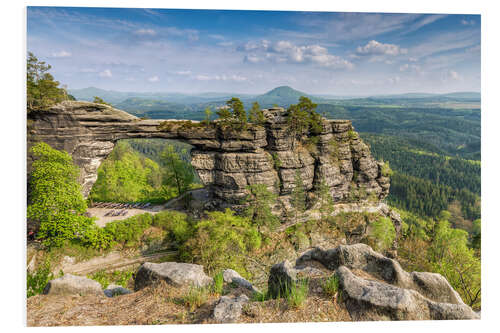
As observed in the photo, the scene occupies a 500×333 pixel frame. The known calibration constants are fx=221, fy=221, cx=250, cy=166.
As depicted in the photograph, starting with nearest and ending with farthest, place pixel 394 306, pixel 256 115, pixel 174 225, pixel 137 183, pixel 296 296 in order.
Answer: pixel 394 306 < pixel 296 296 < pixel 174 225 < pixel 256 115 < pixel 137 183

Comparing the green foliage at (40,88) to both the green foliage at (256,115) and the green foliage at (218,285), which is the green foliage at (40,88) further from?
the green foliage at (256,115)

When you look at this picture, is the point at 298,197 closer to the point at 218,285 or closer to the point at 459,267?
the point at 459,267

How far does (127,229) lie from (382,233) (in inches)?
814

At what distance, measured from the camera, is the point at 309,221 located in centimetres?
1991

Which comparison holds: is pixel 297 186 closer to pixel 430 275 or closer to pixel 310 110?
pixel 310 110

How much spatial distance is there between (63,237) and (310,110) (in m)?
18.8

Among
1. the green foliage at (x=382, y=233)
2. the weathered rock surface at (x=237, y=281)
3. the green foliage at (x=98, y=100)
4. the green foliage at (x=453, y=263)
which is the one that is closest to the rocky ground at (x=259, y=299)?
the weathered rock surface at (x=237, y=281)

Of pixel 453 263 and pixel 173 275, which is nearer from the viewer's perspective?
pixel 173 275

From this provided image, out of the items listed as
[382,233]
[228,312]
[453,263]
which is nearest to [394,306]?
[228,312]

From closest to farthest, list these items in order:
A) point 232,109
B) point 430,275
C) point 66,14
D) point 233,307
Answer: point 233,307 < point 430,275 < point 66,14 < point 232,109

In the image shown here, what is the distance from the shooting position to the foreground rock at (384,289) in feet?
13.0

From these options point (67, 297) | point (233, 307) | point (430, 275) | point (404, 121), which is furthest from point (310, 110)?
point (404, 121)

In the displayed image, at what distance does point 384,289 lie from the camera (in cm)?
418

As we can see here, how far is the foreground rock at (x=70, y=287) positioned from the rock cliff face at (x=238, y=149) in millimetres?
12267
